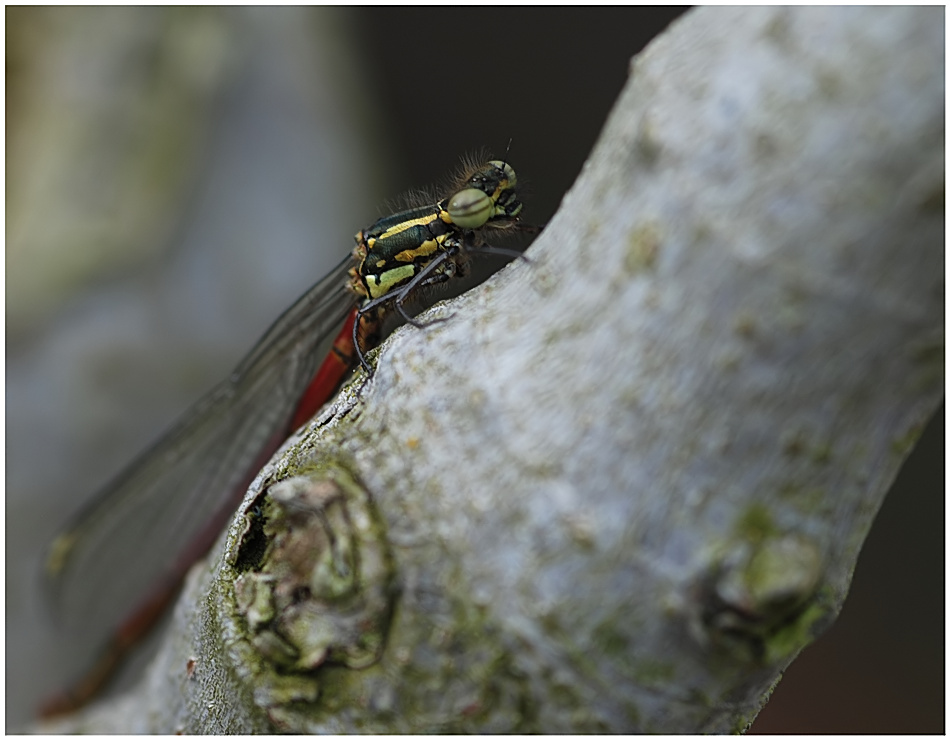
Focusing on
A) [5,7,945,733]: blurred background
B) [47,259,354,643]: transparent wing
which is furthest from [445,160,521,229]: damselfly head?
[5,7,945,733]: blurred background

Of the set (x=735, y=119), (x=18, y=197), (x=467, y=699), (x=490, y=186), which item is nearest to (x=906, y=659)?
(x=490, y=186)

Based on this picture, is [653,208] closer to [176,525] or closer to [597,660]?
[597,660]

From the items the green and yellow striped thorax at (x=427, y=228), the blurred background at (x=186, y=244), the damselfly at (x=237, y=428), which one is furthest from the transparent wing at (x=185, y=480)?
the blurred background at (x=186, y=244)

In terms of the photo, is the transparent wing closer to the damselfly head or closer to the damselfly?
the damselfly

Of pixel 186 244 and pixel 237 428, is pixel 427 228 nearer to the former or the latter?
pixel 237 428

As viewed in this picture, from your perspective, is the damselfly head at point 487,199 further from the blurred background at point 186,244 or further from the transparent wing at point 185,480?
the blurred background at point 186,244

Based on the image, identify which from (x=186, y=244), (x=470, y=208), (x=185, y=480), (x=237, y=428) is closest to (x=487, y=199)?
(x=470, y=208)
